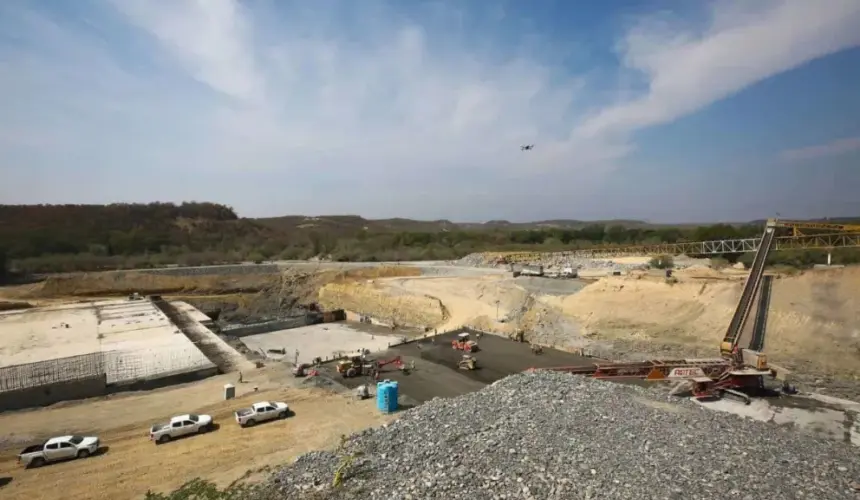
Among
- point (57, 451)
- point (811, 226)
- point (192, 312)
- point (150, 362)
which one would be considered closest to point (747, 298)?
point (811, 226)

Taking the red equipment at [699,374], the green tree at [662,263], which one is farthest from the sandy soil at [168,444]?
the green tree at [662,263]

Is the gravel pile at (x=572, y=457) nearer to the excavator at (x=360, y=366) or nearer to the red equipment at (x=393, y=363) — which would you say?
the excavator at (x=360, y=366)


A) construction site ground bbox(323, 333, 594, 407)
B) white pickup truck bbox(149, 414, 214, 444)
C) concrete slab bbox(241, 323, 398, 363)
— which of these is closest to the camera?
white pickup truck bbox(149, 414, 214, 444)

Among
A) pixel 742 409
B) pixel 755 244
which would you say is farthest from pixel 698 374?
pixel 755 244

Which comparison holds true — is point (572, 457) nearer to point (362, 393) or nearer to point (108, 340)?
point (362, 393)

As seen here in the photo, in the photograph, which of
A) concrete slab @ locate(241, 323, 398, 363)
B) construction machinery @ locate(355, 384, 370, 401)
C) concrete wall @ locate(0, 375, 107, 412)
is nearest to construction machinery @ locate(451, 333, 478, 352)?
concrete slab @ locate(241, 323, 398, 363)

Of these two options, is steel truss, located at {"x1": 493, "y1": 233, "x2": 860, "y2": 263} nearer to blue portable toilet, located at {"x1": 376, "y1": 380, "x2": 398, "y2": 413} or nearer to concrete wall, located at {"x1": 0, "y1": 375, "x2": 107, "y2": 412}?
blue portable toilet, located at {"x1": 376, "y1": 380, "x2": 398, "y2": 413}
